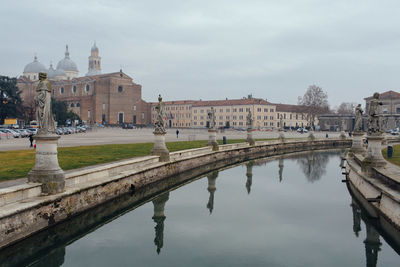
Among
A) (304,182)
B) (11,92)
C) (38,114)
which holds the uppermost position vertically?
(11,92)

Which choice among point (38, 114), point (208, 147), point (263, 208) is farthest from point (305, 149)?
point (38, 114)

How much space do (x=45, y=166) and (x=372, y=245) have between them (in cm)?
1090

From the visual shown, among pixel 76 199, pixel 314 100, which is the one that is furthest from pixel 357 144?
pixel 314 100

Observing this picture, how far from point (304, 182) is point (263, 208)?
27.7ft

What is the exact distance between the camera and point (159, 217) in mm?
14188

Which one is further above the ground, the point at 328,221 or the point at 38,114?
the point at 38,114

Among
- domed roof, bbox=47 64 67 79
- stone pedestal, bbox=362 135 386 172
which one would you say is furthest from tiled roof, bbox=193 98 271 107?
stone pedestal, bbox=362 135 386 172

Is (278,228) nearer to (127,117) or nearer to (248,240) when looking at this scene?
(248,240)

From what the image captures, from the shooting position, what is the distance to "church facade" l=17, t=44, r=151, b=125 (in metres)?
111

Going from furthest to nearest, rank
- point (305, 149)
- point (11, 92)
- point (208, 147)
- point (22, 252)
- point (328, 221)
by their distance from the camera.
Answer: point (11, 92), point (305, 149), point (208, 147), point (328, 221), point (22, 252)

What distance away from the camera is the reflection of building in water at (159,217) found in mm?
11391

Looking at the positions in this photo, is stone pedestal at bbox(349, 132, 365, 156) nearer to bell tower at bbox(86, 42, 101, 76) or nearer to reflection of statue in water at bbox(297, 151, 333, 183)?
reflection of statue in water at bbox(297, 151, 333, 183)

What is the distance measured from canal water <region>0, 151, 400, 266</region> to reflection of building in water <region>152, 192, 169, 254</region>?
34mm

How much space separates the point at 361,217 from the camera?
14.1m
